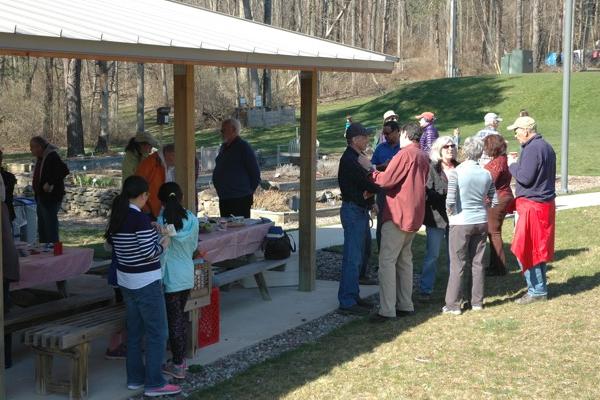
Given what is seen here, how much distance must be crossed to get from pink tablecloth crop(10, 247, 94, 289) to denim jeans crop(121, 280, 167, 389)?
131 cm

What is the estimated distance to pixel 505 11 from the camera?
69250 millimetres

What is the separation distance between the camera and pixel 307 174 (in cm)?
884

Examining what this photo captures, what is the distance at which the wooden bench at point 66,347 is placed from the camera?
5.54 metres

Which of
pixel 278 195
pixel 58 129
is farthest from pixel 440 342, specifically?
pixel 58 129

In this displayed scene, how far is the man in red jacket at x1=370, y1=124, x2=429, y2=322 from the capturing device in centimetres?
732

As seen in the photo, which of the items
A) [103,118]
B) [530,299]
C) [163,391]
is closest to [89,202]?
[530,299]

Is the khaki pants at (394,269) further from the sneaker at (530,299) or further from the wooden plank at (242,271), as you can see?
the wooden plank at (242,271)

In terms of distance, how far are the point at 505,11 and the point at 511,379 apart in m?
67.1

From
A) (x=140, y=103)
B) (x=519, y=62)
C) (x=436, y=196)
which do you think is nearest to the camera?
(x=436, y=196)

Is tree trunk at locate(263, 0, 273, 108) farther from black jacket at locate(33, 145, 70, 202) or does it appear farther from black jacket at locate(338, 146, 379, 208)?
black jacket at locate(338, 146, 379, 208)

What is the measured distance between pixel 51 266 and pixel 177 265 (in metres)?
1.40

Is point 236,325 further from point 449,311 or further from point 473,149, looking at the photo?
point 473,149

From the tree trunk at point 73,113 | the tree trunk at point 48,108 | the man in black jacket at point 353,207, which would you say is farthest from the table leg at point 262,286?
the tree trunk at point 48,108

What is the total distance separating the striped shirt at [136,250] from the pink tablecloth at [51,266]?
1407 mm
